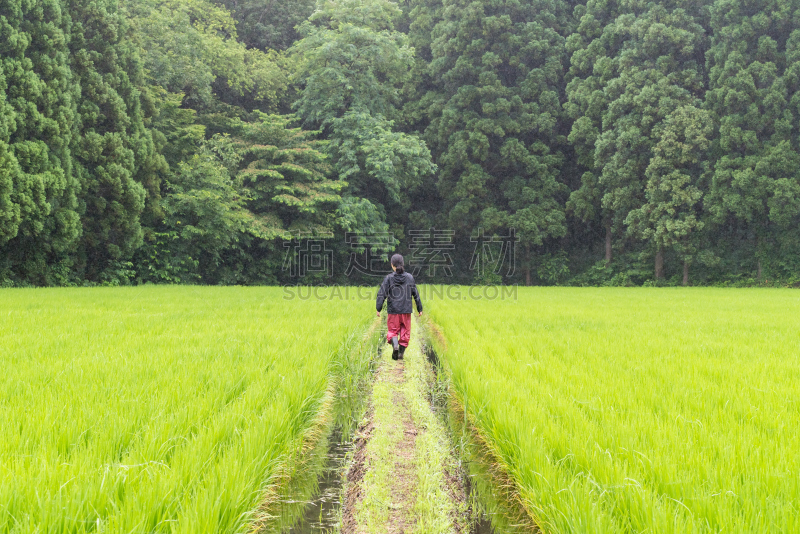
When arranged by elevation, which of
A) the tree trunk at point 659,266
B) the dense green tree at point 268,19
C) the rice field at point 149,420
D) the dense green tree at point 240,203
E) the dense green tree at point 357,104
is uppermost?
the dense green tree at point 268,19

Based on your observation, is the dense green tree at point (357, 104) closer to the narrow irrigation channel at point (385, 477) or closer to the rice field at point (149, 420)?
the rice field at point (149, 420)

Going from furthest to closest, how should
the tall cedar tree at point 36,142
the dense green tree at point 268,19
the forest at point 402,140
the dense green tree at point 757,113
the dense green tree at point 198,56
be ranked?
the dense green tree at point 268,19 → the dense green tree at point 757,113 → the dense green tree at point 198,56 → the forest at point 402,140 → the tall cedar tree at point 36,142

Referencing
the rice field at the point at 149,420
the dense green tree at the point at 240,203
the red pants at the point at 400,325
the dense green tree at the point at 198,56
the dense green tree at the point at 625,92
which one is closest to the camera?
the rice field at the point at 149,420

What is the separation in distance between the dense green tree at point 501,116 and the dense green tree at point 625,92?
152 cm

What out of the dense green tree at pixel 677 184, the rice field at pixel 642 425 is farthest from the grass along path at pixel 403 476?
the dense green tree at pixel 677 184

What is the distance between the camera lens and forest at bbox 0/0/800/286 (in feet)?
49.0

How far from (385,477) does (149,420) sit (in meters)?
1.40

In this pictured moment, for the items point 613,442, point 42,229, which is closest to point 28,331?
point 613,442

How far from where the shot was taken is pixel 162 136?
17.7 meters

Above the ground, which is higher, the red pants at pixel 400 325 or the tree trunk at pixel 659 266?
the tree trunk at pixel 659 266

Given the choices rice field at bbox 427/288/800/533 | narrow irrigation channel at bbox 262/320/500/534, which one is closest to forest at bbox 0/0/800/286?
narrow irrigation channel at bbox 262/320/500/534

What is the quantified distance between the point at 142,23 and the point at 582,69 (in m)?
20.7

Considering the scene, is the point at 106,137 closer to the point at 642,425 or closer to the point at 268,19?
the point at 268,19

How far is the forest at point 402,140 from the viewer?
14945 mm
